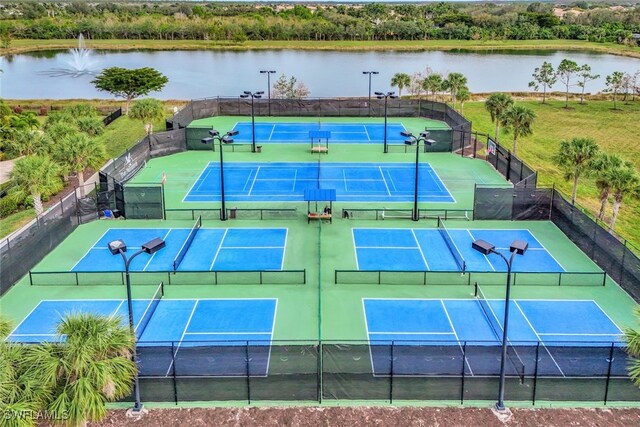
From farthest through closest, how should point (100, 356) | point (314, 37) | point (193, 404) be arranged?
point (314, 37), point (193, 404), point (100, 356)

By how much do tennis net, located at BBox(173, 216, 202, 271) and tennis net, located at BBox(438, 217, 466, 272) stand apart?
11.1 meters

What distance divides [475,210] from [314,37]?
11449 cm

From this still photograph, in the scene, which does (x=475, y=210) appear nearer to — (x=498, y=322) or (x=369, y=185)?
(x=369, y=185)

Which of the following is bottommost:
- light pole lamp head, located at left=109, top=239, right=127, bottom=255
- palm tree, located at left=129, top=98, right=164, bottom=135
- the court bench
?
the court bench

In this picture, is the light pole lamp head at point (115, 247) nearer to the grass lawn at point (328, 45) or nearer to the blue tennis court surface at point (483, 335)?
the blue tennis court surface at point (483, 335)

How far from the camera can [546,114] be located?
58062 mm

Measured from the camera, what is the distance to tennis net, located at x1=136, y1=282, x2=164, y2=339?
63.9 ft

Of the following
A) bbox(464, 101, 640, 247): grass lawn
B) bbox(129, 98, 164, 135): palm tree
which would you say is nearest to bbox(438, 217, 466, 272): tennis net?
bbox(464, 101, 640, 247): grass lawn

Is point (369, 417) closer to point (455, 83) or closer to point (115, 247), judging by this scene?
point (115, 247)

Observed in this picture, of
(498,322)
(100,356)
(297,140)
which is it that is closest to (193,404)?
(100,356)

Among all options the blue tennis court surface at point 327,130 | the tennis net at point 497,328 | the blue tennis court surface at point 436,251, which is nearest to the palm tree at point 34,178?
the blue tennis court surface at point 436,251

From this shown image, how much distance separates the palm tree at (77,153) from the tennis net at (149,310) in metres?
12.0

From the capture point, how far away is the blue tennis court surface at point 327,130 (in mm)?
45875

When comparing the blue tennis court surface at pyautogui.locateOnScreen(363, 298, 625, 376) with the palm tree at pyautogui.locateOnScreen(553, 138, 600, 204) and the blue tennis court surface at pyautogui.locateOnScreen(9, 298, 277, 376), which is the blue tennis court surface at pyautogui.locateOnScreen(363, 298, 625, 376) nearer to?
the blue tennis court surface at pyautogui.locateOnScreen(9, 298, 277, 376)
